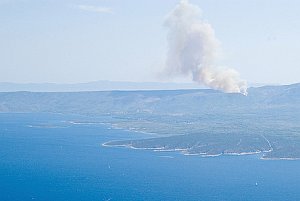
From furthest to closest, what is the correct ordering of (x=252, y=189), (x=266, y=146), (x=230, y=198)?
(x=266, y=146), (x=252, y=189), (x=230, y=198)

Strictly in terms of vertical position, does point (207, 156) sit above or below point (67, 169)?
above

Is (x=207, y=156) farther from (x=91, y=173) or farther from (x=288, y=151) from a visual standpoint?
(x=91, y=173)

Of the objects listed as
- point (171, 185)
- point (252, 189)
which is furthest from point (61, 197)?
point (252, 189)

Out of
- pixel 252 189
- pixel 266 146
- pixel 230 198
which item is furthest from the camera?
pixel 266 146

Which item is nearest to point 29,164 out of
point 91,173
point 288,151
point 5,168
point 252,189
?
point 5,168

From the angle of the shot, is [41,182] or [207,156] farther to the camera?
[207,156]

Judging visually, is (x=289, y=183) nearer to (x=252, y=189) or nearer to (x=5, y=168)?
(x=252, y=189)

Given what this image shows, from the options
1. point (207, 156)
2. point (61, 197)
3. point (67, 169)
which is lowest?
point (61, 197)
